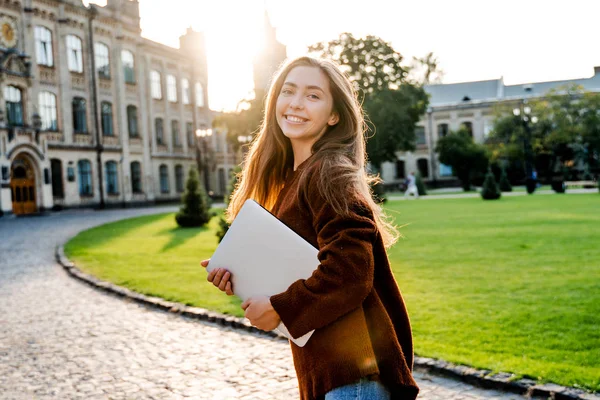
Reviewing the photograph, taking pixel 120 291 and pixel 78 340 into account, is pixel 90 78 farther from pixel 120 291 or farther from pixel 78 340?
pixel 78 340

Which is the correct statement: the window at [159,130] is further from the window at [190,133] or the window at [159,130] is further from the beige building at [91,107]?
the window at [190,133]

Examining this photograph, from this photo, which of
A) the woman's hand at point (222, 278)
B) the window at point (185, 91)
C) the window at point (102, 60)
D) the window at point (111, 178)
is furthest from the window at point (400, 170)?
the woman's hand at point (222, 278)

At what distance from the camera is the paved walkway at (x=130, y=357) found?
5059 millimetres

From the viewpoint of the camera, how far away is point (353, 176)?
202 centimetres

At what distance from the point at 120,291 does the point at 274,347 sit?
438 cm

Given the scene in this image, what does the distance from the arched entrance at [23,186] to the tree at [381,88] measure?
2038cm

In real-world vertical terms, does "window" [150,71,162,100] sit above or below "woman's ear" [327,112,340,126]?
above

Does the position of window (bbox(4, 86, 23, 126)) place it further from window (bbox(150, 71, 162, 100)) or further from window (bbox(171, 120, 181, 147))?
window (bbox(171, 120, 181, 147))

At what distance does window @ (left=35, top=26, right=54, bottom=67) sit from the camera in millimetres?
34281

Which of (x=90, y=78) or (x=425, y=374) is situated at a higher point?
(x=90, y=78)

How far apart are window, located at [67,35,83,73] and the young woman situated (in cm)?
3781

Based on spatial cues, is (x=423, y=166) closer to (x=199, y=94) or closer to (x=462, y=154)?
(x=462, y=154)

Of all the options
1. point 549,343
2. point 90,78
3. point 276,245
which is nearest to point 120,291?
point 549,343

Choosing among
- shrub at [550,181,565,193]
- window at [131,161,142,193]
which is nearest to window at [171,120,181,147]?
window at [131,161,142,193]
